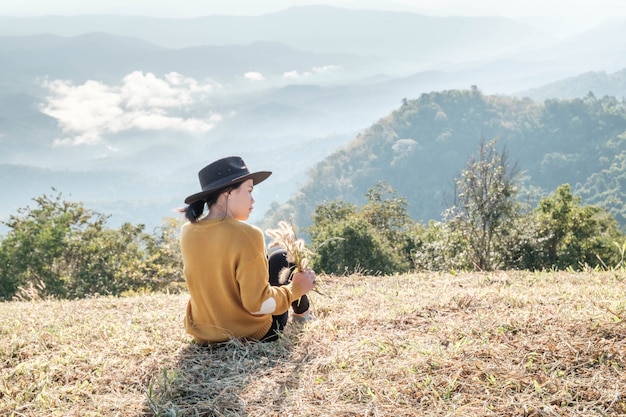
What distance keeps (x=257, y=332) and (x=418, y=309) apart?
147 cm

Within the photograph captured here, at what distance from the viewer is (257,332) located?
4129mm

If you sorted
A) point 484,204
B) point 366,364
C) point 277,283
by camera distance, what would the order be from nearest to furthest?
point 366,364
point 277,283
point 484,204

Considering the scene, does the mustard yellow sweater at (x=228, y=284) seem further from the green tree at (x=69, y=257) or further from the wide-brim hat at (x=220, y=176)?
the green tree at (x=69, y=257)

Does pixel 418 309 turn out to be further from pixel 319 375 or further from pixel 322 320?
pixel 319 375

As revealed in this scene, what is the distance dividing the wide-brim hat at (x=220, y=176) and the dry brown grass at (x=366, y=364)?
4.15ft

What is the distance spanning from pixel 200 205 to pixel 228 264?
52 cm

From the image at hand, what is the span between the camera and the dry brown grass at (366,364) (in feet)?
9.80

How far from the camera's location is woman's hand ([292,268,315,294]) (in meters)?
4.08

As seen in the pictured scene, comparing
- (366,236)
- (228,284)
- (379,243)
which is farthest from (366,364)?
(379,243)

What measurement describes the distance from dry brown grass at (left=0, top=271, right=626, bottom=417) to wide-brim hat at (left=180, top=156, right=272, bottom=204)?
49.8 inches

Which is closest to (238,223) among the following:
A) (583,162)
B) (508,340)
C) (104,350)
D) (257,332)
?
(257,332)

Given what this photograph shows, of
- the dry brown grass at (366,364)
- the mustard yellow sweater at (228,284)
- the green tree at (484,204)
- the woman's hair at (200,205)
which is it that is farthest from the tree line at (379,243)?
the woman's hair at (200,205)

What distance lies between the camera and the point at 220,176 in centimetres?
374

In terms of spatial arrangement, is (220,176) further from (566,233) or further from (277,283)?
(566,233)
